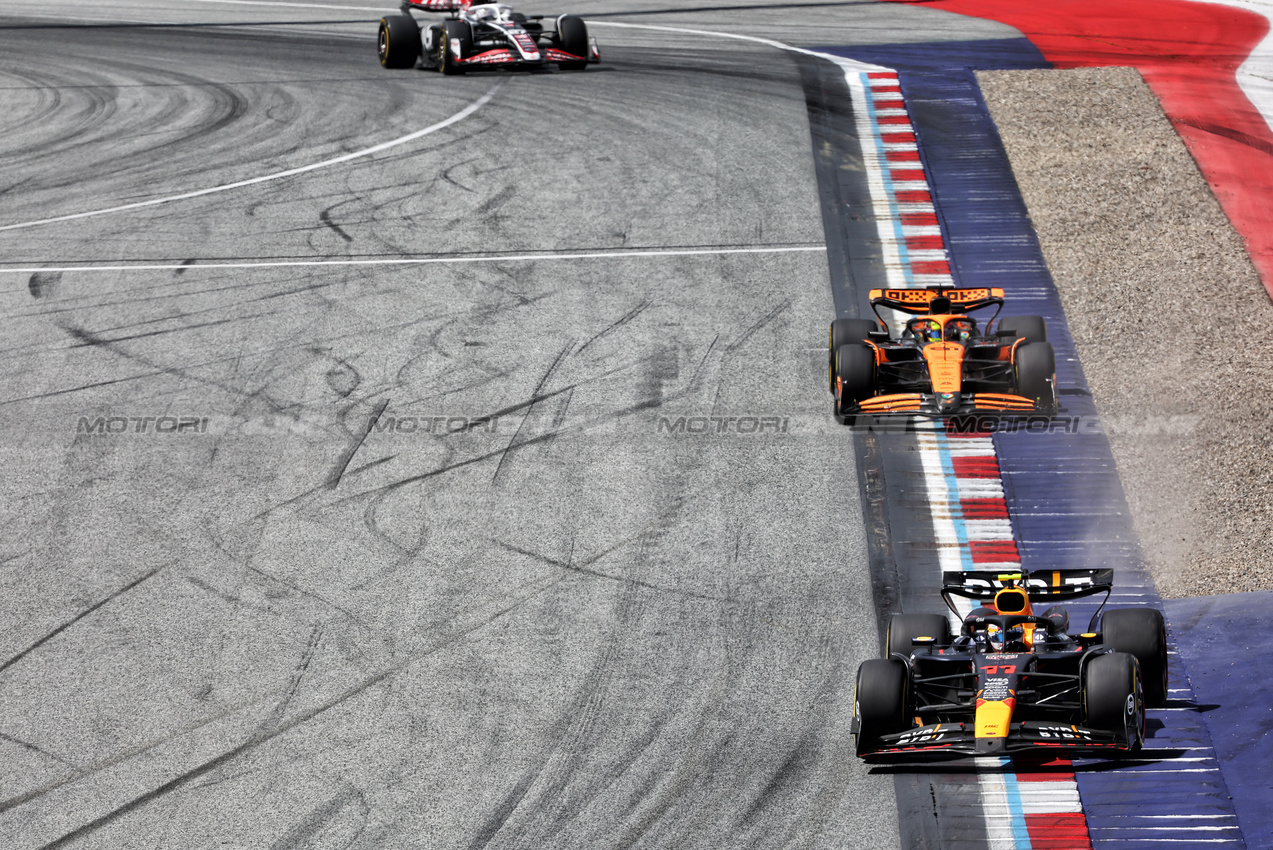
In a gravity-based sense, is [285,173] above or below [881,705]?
below

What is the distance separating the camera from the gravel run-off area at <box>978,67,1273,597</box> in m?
10.8

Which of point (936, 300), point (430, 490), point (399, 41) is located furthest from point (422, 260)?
point (399, 41)

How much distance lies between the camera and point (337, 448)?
1244 centimetres

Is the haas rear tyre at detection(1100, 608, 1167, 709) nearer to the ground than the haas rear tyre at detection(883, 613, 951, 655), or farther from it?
farther from it

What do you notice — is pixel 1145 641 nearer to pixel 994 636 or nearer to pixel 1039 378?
pixel 994 636

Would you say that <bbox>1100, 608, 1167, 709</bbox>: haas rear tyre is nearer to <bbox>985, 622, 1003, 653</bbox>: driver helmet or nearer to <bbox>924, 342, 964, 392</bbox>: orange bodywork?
<bbox>985, 622, 1003, 653</bbox>: driver helmet

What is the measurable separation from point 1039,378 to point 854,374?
1.53m

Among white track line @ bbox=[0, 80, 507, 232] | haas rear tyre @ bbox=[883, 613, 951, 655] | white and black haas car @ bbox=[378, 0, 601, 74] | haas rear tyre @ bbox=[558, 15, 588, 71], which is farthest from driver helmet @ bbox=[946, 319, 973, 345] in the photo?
haas rear tyre @ bbox=[558, 15, 588, 71]

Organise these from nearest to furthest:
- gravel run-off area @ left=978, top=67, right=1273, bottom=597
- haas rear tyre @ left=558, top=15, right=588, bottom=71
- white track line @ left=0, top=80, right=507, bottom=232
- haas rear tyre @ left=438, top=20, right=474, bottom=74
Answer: gravel run-off area @ left=978, top=67, right=1273, bottom=597, white track line @ left=0, top=80, right=507, bottom=232, haas rear tyre @ left=438, top=20, right=474, bottom=74, haas rear tyre @ left=558, top=15, right=588, bottom=71

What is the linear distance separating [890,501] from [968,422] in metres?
1.51

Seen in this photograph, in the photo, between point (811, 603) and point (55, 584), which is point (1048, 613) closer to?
point (811, 603)

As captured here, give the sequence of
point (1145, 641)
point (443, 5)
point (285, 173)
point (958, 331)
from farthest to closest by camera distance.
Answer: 1. point (443, 5)
2. point (285, 173)
3. point (958, 331)
4. point (1145, 641)

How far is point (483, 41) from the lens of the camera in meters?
22.7

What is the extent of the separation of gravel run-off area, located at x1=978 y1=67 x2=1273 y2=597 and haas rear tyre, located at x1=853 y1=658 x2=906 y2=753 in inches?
118
